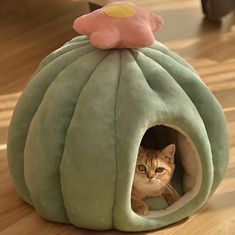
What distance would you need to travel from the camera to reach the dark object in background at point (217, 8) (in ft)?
8.43

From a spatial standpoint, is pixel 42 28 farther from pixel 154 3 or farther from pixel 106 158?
pixel 106 158

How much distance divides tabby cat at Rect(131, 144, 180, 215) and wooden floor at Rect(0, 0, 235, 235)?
0.09 metres

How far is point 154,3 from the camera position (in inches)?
113

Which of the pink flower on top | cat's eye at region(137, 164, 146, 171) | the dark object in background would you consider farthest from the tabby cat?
the dark object in background

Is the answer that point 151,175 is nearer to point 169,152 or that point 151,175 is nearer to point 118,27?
point 169,152

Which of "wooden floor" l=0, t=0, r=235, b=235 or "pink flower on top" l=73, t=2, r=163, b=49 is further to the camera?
"wooden floor" l=0, t=0, r=235, b=235

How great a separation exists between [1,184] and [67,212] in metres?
0.31

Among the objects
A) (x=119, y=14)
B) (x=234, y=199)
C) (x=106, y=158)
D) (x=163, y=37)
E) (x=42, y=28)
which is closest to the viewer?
(x=106, y=158)

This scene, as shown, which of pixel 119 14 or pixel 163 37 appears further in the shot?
pixel 163 37

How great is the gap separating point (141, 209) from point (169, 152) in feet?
0.53

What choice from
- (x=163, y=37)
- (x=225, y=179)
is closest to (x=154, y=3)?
(x=163, y=37)

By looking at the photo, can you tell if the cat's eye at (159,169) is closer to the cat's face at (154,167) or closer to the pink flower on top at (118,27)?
the cat's face at (154,167)

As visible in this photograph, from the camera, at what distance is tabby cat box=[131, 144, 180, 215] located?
1.37 metres

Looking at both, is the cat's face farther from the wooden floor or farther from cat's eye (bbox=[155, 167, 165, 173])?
the wooden floor
